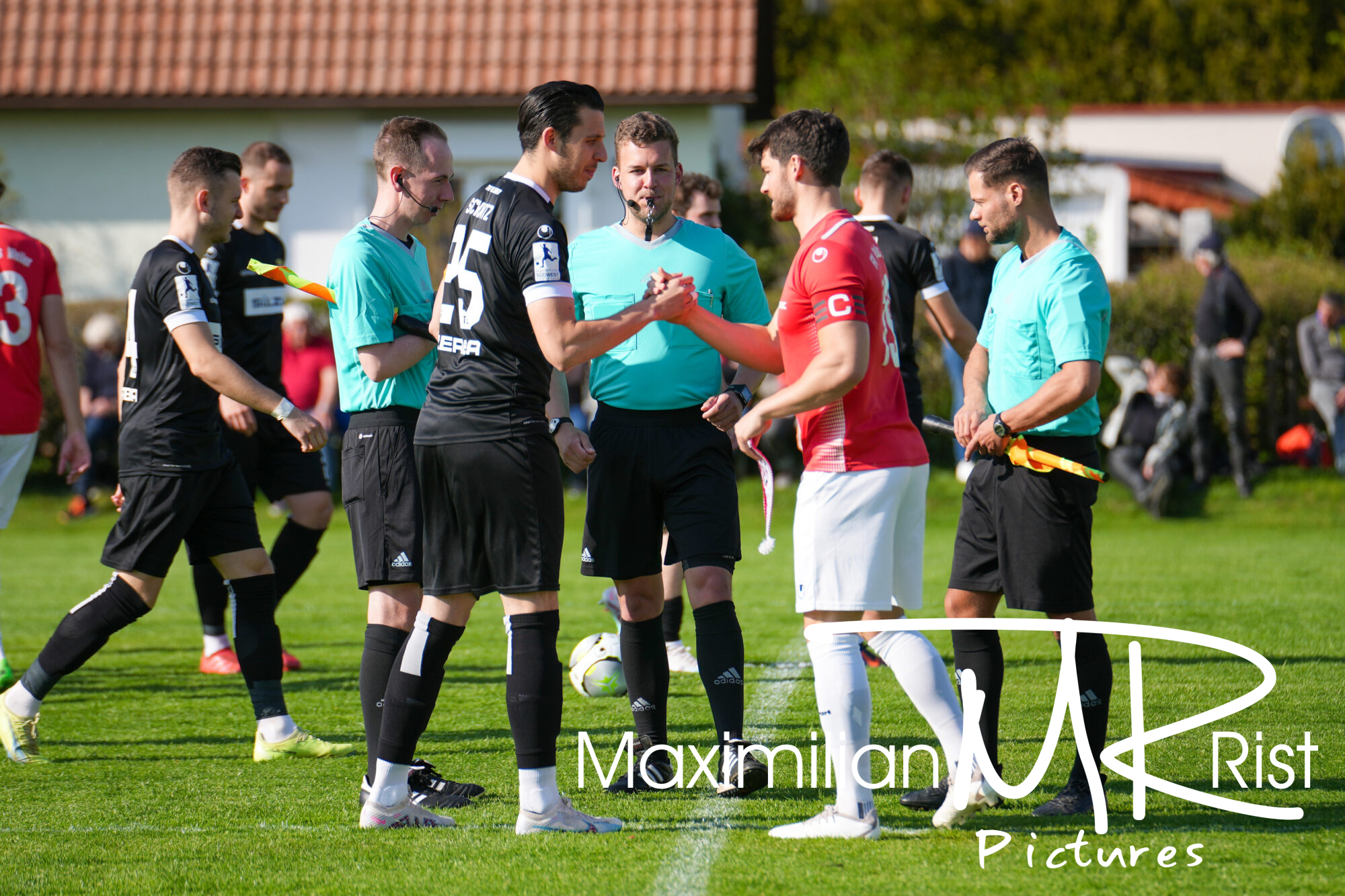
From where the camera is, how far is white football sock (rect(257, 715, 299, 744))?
5.64 m

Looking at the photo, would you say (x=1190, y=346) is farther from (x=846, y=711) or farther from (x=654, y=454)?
(x=846, y=711)

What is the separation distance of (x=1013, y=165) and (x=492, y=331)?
1.84 m

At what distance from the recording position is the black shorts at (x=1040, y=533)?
15.0 ft

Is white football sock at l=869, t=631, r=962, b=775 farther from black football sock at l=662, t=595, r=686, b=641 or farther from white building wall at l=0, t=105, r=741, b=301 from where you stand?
white building wall at l=0, t=105, r=741, b=301

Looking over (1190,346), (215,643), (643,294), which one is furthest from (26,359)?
(1190,346)

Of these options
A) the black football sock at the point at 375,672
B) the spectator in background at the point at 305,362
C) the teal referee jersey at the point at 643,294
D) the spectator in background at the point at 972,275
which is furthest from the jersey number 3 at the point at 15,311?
the spectator in background at the point at 972,275

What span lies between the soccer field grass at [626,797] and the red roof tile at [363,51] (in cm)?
1167

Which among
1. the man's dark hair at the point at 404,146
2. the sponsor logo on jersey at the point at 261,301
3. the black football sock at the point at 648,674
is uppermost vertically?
the man's dark hair at the point at 404,146

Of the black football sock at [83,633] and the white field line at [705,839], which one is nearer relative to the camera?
the white field line at [705,839]

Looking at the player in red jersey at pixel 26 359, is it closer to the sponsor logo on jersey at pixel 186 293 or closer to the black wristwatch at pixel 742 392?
the sponsor logo on jersey at pixel 186 293

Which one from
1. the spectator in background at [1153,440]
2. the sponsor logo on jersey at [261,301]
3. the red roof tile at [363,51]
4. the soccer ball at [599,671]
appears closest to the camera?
the soccer ball at [599,671]

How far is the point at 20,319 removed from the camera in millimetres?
6352

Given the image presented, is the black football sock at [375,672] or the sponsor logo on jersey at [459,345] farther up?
the sponsor logo on jersey at [459,345]

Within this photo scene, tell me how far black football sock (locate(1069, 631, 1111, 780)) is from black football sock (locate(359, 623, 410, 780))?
7.70 ft
